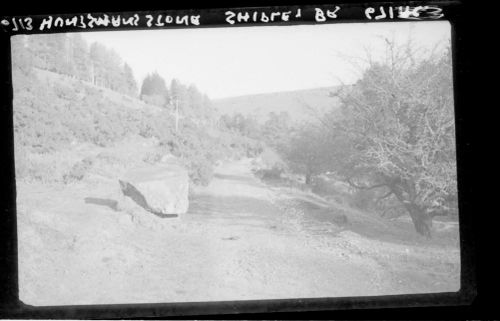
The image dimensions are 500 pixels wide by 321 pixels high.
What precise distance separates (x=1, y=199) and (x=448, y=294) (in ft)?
10.7

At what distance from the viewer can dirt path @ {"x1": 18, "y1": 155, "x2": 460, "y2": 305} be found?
7.78ft

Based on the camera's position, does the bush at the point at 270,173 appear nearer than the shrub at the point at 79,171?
No

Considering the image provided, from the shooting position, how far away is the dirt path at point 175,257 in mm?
2371

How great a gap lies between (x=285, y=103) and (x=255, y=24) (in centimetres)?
59

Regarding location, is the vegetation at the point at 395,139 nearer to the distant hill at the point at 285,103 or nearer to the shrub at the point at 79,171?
the distant hill at the point at 285,103

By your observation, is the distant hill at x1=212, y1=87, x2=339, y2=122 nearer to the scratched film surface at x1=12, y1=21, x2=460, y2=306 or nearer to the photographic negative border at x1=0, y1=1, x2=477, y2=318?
the scratched film surface at x1=12, y1=21, x2=460, y2=306

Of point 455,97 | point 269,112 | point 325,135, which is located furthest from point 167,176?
point 455,97

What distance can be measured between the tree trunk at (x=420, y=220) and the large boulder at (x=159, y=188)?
5.36ft

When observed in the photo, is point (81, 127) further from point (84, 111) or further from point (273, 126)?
point (273, 126)

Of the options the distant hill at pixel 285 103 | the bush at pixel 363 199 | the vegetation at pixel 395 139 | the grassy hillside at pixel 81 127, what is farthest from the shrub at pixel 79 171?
the bush at pixel 363 199

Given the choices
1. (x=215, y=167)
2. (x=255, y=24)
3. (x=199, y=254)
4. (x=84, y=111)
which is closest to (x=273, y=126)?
(x=215, y=167)

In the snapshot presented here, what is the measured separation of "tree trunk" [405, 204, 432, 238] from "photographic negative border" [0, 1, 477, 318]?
0.23 meters

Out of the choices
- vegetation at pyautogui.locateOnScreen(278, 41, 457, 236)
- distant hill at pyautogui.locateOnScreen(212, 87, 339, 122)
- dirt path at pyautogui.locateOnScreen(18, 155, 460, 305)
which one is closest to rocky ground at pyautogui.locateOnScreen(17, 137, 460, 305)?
dirt path at pyautogui.locateOnScreen(18, 155, 460, 305)

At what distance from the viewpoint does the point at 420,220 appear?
247cm
